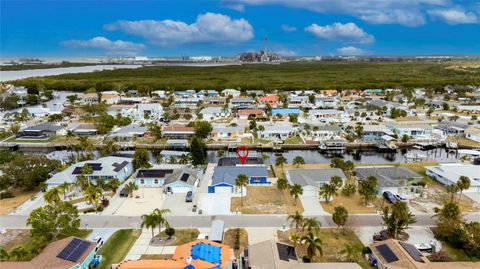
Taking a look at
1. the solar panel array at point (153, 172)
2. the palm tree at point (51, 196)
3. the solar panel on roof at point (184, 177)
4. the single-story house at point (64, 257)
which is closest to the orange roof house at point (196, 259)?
the single-story house at point (64, 257)

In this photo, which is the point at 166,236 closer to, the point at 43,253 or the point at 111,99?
the point at 43,253

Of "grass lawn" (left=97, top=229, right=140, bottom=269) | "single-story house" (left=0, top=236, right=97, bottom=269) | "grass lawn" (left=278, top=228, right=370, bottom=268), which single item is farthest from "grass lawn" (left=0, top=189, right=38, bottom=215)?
"grass lawn" (left=278, top=228, right=370, bottom=268)

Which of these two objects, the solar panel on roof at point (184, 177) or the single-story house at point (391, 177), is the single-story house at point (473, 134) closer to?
the single-story house at point (391, 177)

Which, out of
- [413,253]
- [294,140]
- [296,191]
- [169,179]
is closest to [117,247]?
[169,179]

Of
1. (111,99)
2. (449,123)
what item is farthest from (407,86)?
(111,99)

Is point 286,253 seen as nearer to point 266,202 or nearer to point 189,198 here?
point 266,202

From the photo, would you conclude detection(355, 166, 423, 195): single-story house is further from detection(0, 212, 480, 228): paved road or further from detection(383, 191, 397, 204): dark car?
detection(0, 212, 480, 228): paved road

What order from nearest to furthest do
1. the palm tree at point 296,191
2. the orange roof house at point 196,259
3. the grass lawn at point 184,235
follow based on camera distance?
the orange roof house at point 196,259 → the grass lawn at point 184,235 → the palm tree at point 296,191
